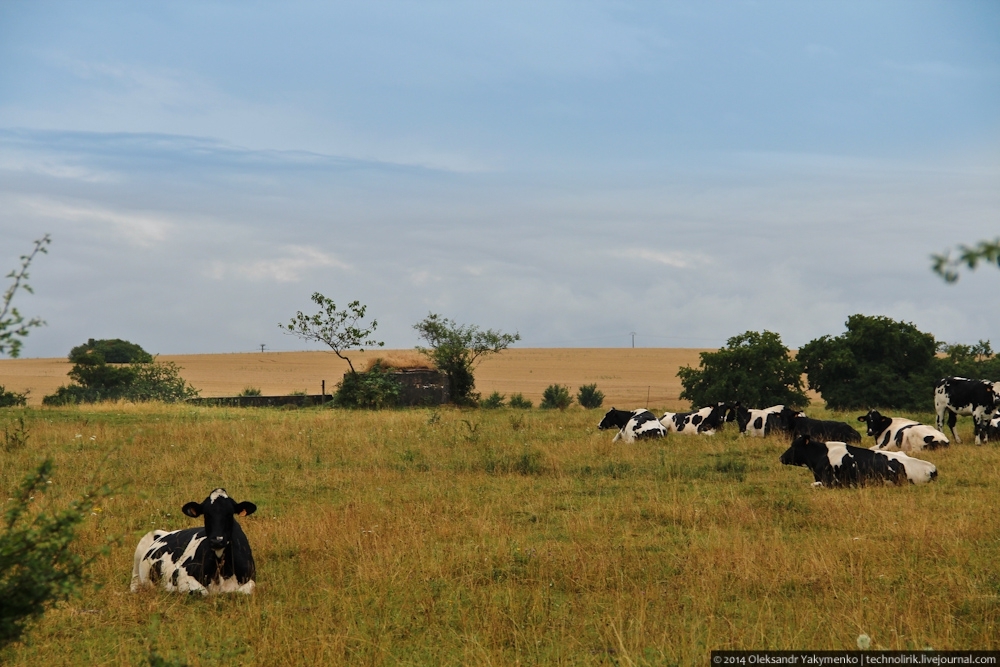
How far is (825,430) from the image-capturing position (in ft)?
64.6

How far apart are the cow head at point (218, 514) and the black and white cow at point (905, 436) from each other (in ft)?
45.0

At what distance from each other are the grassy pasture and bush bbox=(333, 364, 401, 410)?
765 inches

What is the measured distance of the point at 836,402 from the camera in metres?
36.8

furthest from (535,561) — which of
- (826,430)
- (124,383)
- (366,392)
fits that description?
(124,383)

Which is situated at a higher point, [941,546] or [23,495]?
[23,495]

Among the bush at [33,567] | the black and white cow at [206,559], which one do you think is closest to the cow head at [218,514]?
the black and white cow at [206,559]

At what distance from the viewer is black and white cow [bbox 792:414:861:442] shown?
63.2ft

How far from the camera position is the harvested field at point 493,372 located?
3337 inches

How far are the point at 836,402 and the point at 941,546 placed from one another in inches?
1141

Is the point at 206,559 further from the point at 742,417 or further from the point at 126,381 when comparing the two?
the point at 126,381

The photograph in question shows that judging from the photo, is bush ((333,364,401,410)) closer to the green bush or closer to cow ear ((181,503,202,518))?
the green bush

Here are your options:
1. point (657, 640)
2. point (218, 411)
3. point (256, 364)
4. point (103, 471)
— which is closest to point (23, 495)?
point (657, 640)

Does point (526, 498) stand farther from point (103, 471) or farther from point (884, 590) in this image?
point (103, 471)

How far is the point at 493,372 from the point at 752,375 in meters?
74.8
